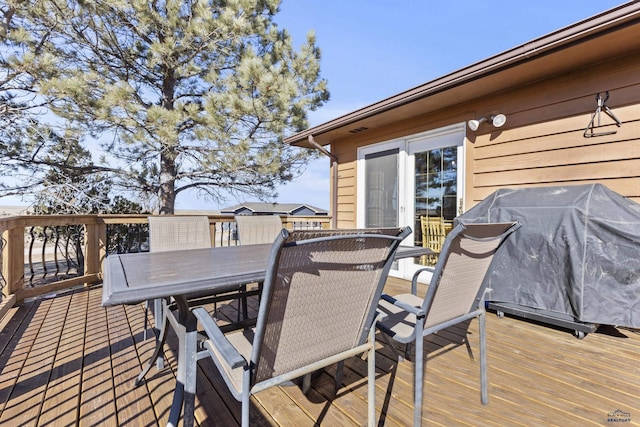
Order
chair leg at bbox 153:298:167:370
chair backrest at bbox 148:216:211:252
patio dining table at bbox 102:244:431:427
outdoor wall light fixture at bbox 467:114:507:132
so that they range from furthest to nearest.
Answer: outdoor wall light fixture at bbox 467:114:507:132, chair backrest at bbox 148:216:211:252, chair leg at bbox 153:298:167:370, patio dining table at bbox 102:244:431:427

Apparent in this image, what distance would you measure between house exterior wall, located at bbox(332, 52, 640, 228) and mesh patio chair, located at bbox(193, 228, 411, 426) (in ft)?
8.91

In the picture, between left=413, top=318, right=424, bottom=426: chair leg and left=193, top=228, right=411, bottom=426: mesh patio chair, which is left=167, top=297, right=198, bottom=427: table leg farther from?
left=413, top=318, right=424, bottom=426: chair leg

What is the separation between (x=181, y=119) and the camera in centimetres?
617

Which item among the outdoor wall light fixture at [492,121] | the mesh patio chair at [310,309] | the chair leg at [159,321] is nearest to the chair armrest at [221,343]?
the mesh patio chair at [310,309]

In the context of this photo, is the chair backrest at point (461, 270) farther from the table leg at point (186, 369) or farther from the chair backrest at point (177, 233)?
the chair backrest at point (177, 233)

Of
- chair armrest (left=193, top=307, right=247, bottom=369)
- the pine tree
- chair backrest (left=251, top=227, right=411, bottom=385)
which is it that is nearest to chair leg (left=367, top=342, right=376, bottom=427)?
chair backrest (left=251, top=227, right=411, bottom=385)

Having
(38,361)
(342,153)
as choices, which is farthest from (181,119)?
(38,361)

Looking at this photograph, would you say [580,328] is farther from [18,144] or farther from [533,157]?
[18,144]

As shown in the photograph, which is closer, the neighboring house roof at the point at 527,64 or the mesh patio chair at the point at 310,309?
the mesh patio chair at the point at 310,309

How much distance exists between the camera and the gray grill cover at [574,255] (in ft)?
7.20

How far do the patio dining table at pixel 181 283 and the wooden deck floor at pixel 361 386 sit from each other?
0.37 meters

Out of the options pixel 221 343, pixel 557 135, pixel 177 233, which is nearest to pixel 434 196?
pixel 557 135

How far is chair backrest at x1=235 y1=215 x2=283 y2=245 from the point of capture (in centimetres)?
297

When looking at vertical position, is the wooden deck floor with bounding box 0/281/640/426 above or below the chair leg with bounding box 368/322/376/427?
below
